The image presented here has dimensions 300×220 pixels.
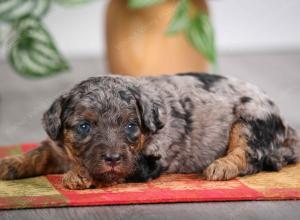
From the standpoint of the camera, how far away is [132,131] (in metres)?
3.65

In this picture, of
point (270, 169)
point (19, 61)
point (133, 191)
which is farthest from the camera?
point (19, 61)

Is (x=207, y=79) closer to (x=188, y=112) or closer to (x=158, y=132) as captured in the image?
(x=188, y=112)

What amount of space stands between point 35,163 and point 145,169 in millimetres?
602

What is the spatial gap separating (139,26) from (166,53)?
32cm

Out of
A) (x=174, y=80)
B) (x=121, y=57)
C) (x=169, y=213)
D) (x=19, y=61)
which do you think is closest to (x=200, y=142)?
(x=174, y=80)

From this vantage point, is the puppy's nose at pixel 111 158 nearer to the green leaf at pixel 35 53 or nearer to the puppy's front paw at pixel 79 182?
the puppy's front paw at pixel 79 182

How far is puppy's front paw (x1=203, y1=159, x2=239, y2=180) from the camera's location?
3756 millimetres

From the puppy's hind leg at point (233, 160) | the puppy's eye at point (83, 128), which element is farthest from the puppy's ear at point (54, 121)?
the puppy's hind leg at point (233, 160)

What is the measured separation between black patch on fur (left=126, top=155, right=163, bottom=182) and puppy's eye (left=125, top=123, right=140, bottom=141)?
0.15 m

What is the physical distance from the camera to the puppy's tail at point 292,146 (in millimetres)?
4117

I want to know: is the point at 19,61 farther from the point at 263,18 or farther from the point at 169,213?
the point at 263,18

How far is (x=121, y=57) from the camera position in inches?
254

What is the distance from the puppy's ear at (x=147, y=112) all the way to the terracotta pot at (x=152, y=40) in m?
2.43

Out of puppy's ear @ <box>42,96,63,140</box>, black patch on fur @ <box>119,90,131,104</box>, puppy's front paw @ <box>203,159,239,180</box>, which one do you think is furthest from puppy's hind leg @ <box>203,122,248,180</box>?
puppy's ear @ <box>42,96,63,140</box>
